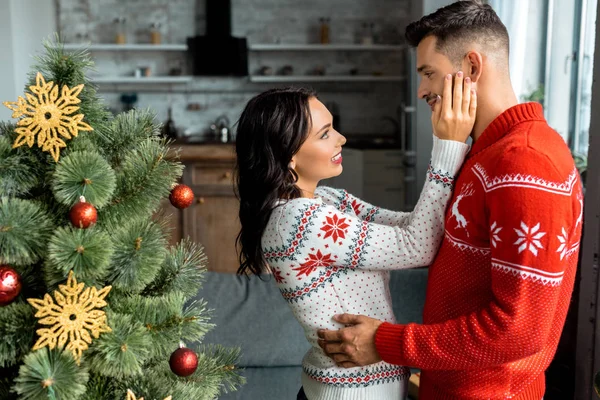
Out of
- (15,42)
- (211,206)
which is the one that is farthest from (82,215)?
(15,42)

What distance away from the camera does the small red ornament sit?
0.99 m

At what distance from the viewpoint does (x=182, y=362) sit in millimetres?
1113

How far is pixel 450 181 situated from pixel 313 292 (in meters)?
0.34

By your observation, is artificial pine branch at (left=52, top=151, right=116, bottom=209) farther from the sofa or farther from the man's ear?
the sofa

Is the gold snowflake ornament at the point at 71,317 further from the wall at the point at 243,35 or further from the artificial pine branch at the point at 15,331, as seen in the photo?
the wall at the point at 243,35

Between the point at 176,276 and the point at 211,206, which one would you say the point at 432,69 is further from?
the point at 211,206

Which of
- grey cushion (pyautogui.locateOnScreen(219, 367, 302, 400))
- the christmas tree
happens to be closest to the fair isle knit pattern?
the christmas tree

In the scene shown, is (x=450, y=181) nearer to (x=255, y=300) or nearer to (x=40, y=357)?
(x=40, y=357)

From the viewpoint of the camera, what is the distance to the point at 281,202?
1385 millimetres

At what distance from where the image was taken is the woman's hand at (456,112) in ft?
4.25

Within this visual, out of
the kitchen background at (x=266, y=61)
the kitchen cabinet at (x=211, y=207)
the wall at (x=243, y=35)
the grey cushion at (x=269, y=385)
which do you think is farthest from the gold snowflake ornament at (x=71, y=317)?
the wall at (x=243, y=35)

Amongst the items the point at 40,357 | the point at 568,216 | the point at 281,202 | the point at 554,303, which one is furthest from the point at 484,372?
the point at 40,357

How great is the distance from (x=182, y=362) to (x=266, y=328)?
141cm

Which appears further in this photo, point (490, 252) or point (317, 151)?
point (317, 151)
